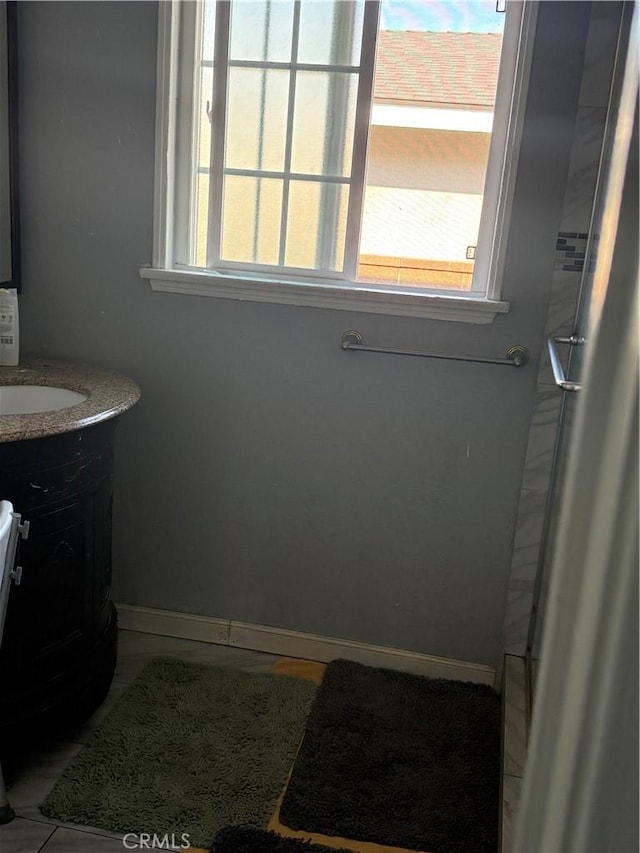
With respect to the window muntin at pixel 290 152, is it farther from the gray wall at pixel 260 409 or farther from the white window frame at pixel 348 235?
the gray wall at pixel 260 409

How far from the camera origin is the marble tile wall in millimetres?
1828

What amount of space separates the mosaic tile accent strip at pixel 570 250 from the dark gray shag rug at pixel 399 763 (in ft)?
3.81

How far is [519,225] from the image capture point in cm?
196

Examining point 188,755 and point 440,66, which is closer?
point 188,755

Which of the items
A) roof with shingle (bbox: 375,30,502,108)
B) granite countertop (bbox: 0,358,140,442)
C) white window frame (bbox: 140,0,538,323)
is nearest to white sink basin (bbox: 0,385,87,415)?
granite countertop (bbox: 0,358,140,442)

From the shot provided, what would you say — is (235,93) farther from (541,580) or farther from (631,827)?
(631,827)

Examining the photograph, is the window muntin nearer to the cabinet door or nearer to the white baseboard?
the cabinet door

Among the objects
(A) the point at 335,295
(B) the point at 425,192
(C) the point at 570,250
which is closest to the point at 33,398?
(A) the point at 335,295

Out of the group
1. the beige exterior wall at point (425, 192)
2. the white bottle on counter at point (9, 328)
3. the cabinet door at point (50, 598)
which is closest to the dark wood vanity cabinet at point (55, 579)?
the cabinet door at point (50, 598)

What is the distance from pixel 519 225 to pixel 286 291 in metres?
0.62

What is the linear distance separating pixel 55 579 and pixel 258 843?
699 mm

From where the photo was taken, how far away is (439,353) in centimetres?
205

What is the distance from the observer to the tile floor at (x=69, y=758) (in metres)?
1.59

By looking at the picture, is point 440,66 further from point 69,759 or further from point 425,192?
point 69,759
